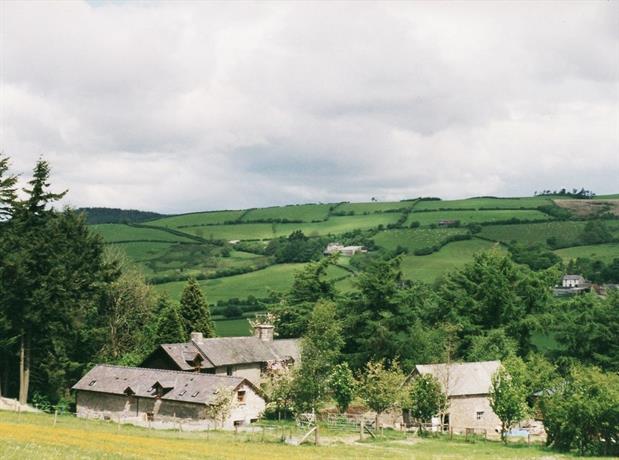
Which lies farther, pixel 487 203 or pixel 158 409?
pixel 487 203

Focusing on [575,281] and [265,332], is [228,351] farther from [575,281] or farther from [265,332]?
[575,281]

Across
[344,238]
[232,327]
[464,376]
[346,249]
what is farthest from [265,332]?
[344,238]

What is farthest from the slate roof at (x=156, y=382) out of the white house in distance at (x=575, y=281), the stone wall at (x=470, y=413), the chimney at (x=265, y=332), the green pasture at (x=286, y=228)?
the green pasture at (x=286, y=228)

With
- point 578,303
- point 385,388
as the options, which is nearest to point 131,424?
point 385,388

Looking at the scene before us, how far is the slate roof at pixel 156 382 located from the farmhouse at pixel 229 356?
569 centimetres

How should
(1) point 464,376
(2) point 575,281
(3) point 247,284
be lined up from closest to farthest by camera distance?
(1) point 464,376
(2) point 575,281
(3) point 247,284

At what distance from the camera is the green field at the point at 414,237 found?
151m

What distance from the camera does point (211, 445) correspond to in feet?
145

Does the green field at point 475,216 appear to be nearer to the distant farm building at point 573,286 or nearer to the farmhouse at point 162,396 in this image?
the distant farm building at point 573,286

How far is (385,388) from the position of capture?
194 feet

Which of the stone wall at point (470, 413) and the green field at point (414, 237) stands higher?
the green field at point (414, 237)

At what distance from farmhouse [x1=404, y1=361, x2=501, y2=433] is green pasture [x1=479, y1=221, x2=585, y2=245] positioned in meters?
80.4

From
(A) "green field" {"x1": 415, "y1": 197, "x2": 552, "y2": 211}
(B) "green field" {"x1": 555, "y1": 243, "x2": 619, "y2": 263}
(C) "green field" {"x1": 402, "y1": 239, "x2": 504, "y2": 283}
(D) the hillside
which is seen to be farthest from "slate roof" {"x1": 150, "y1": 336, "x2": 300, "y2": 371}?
(A) "green field" {"x1": 415, "y1": 197, "x2": 552, "y2": 211}

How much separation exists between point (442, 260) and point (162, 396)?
84.8 m
